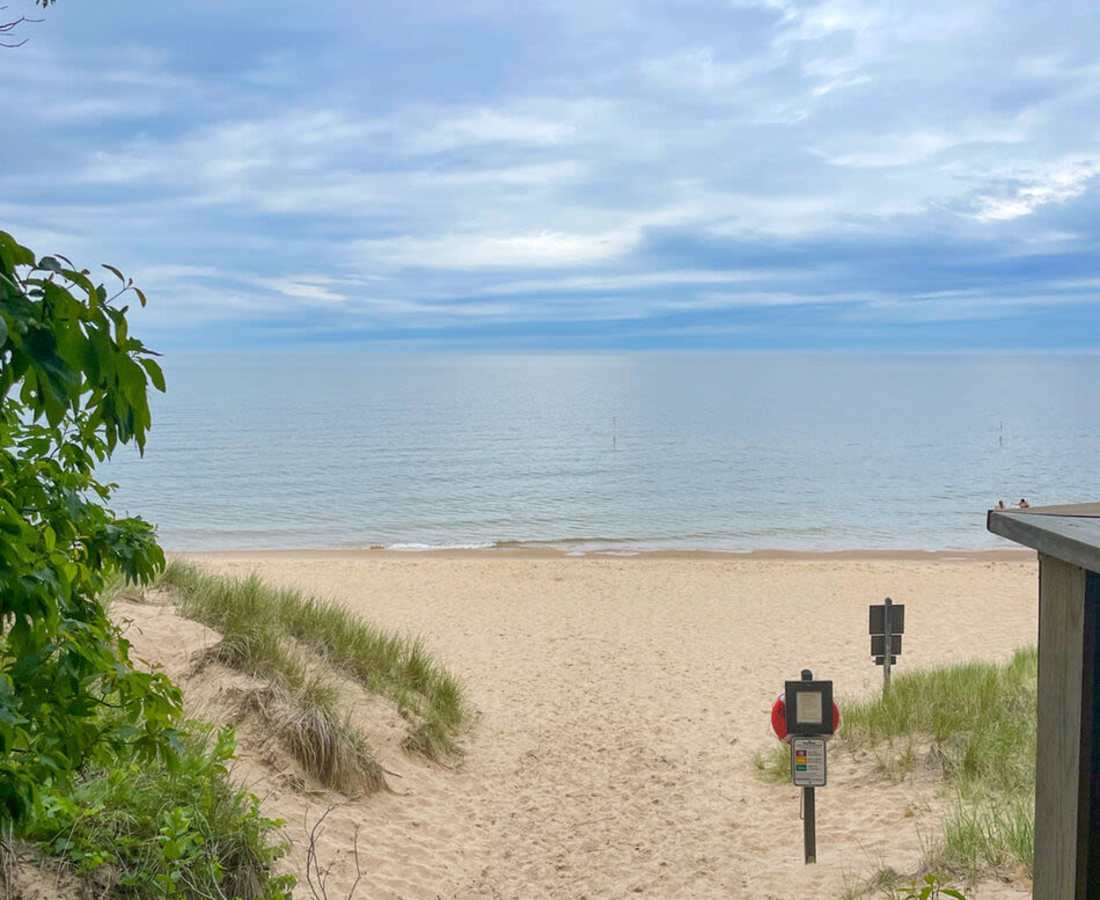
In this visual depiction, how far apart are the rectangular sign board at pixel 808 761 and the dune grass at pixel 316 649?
128 inches

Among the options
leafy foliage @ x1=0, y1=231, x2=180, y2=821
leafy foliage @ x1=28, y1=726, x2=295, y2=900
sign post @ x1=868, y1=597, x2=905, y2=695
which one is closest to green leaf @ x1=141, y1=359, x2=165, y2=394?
leafy foliage @ x1=0, y1=231, x2=180, y2=821

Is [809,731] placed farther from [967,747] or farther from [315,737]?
[315,737]

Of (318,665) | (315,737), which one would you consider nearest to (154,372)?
(315,737)

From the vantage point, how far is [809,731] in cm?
634

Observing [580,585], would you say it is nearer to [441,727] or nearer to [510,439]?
[441,727]

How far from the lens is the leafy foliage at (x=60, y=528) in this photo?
1.82 metres

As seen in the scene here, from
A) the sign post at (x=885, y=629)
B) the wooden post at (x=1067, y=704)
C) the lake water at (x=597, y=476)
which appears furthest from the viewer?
the lake water at (x=597, y=476)

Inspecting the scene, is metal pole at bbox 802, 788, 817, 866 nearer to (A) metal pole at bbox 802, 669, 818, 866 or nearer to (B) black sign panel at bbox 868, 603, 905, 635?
(A) metal pole at bbox 802, 669, 818, 866

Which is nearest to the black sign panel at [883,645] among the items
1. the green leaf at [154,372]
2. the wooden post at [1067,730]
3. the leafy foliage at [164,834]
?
the leafy foliage at [164,834]

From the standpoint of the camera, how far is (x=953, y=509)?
36438mm

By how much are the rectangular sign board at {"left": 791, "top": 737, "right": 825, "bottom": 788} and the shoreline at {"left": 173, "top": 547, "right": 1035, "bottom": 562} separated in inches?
754

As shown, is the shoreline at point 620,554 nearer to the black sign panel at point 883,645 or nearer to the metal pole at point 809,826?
the black sign panel at point 883,645

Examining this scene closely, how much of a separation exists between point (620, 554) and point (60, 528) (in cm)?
2522

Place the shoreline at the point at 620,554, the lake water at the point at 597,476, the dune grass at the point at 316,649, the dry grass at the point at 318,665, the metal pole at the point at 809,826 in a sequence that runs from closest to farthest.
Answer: the metal pole at the point at 809,826
the dry grass at the point at 318,665
the dune grass at the point at 316,649
the shoreline at the point at 620,554
the lake water at the point at 597,476
